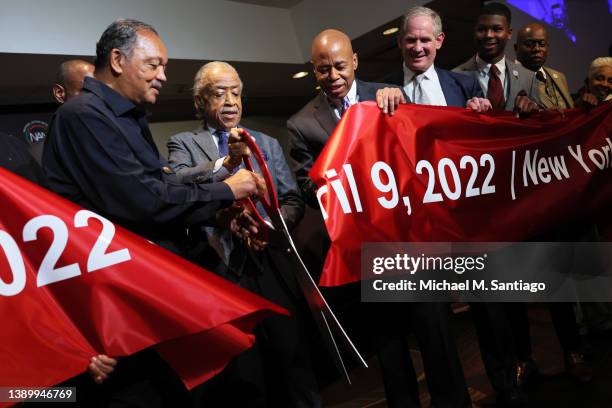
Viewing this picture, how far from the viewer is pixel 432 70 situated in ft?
8.14

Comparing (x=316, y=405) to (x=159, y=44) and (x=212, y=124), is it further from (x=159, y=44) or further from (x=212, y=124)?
(x=159, y=44)

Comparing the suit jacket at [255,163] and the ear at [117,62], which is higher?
the ear at [117,62]

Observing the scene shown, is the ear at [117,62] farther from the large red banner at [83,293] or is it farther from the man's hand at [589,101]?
the man's hand at [589,101]

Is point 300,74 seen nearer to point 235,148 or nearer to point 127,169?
point 235,148

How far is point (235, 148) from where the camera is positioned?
187cm

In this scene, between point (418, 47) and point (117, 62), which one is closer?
point (117, 62)

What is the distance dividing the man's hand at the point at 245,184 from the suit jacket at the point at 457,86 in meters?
1.07

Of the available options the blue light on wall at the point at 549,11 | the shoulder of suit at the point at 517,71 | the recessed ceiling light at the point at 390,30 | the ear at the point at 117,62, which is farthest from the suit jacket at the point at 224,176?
the recessed ceiling light at the point at 390,30

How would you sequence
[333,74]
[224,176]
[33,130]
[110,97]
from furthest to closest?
[33,130] < [333,74] < [224,176] < [110,97]

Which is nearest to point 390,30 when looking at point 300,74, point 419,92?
point 300,74

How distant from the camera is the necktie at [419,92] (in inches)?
97.1

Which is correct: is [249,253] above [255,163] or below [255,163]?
below

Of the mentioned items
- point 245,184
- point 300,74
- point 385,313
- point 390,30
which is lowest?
point 385,313

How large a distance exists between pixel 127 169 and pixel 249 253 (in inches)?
27.7
